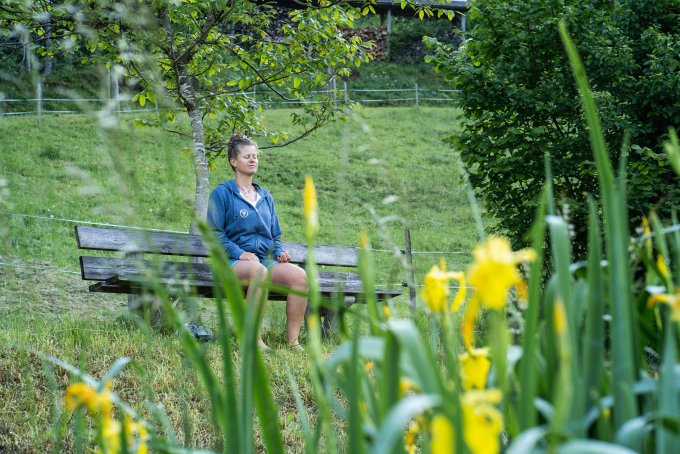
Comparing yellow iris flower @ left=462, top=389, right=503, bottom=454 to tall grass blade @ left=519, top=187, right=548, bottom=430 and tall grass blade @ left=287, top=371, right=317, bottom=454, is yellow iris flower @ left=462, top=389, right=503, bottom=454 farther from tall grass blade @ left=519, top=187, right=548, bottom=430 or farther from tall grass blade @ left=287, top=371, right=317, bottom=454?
tall grass blade @ left=287, top=371, right=317, bottom=454

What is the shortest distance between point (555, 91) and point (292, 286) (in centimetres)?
301

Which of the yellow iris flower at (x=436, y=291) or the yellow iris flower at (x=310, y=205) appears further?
the yellow iris flower at (x=436, y=291)

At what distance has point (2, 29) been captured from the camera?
5559 mm

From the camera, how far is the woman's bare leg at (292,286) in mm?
5348

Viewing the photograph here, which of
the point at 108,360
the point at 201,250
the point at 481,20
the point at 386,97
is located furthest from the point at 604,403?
the point at 386,97

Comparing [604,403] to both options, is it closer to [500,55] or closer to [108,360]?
[108,360]

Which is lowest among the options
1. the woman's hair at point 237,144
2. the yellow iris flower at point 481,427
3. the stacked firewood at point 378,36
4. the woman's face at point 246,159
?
the yellow iris flower at point 481,427

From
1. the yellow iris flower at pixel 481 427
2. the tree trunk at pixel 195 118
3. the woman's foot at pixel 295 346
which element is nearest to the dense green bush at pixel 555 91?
the tree trunk at pixel 195 118

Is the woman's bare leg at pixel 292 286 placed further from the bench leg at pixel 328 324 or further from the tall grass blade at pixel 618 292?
the tall grass blade at pixel 618 292

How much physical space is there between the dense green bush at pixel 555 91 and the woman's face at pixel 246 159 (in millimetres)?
2342

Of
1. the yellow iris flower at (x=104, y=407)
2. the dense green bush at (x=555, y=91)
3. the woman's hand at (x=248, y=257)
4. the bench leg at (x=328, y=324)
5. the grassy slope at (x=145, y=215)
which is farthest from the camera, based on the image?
the dense green bush at (x=555, y=91)

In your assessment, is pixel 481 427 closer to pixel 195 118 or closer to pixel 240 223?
pixel 240 223

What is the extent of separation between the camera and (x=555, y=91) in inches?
278

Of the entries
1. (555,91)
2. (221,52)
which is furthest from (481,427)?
(555,91)
